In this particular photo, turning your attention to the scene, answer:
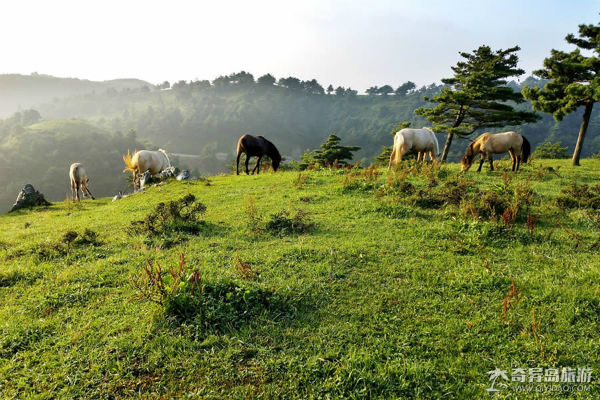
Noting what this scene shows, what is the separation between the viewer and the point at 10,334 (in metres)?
3.36

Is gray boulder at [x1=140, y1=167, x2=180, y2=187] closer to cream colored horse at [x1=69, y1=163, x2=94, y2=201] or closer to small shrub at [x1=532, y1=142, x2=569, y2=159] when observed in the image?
cream colored horse at [x1=69, y1=163, x2=94, y2=201]

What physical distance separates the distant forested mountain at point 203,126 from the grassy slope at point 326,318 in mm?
77610

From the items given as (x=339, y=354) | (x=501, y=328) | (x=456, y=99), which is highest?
(x=456, y=99)

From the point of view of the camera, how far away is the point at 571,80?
1617 centimetres

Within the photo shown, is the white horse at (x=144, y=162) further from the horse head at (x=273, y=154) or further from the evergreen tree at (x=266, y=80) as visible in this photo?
the evergreen tree at (x=266, y=80)

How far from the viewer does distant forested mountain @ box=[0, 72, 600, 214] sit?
79.6 meters

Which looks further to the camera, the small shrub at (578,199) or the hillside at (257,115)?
the hillside at (257,115)

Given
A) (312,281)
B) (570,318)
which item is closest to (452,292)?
(570,318)

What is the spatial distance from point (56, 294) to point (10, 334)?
808 mm

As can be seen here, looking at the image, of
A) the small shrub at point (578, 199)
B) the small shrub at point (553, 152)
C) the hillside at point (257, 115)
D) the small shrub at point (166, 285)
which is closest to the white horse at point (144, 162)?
the small shrub at point (166, 285)

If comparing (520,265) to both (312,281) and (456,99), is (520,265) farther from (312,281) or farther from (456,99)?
(456,99)

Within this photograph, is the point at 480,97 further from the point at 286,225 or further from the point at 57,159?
the point at 57,159

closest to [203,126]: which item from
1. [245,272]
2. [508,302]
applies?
[245,272]

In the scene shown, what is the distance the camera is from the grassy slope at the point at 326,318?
9.07 feet
